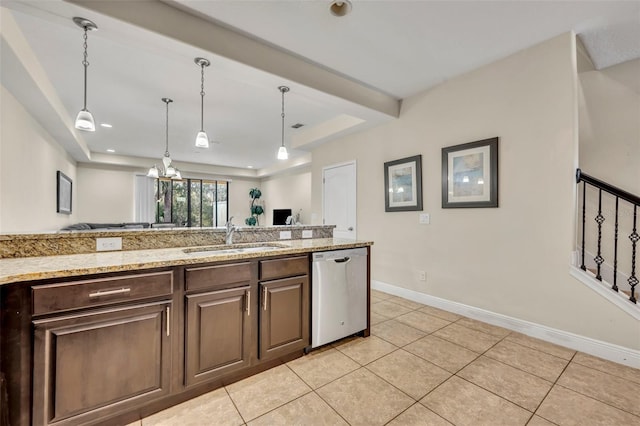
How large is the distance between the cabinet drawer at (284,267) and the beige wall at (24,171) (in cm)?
280

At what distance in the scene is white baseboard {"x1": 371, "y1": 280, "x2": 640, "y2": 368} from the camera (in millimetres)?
2115

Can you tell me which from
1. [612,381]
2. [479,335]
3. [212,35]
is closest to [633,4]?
[612,381]

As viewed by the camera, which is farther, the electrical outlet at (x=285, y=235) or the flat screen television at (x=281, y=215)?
the flat screen television at (x=281, y=215)

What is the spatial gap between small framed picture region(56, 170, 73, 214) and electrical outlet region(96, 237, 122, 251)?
4182mm

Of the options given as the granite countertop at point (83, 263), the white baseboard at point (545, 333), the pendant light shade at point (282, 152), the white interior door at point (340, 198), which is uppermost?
the pendant light shade at point (282, 152)

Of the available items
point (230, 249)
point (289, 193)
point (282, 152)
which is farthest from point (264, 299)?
point (289, 193)

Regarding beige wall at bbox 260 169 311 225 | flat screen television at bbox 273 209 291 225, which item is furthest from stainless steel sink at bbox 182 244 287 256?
flat screen television at bbox 273 209 291 225

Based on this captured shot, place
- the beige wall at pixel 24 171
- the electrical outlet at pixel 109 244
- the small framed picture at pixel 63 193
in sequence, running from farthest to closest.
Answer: the small framed picture at pixel 63 193
the beige wall at pixel 24 171
the electrical outlet at pixel 109 244

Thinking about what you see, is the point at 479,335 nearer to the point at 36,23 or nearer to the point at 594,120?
the point at 594,120

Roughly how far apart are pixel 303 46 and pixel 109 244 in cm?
233

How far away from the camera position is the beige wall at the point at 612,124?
8.63 feet

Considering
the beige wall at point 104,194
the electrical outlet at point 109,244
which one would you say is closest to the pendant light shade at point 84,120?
the electrical outlet at point 109,244

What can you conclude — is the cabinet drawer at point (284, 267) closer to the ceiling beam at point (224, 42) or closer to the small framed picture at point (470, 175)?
the ceiling beam at point (224, 42)

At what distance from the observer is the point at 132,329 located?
150cm
